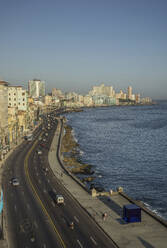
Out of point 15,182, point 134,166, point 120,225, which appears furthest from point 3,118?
point 120,225

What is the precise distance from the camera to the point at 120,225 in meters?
36.2

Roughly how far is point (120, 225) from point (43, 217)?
11.0 m

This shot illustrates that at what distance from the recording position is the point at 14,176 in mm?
59562

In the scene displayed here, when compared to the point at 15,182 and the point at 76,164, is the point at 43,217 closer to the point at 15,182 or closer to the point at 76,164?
the point at 15,182

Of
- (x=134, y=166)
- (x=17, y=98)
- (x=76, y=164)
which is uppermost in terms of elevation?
(x=17, y=98)

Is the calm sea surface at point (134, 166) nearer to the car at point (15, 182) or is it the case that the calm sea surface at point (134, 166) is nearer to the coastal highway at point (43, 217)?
the coastal highway at point (43, 217)

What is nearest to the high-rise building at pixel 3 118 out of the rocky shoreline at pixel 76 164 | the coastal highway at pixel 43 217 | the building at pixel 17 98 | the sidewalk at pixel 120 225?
the rocky shoreline at pixel 76 164

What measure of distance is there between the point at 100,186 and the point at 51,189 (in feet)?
59.4

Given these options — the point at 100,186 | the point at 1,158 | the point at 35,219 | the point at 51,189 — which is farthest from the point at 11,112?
the point at 35,219

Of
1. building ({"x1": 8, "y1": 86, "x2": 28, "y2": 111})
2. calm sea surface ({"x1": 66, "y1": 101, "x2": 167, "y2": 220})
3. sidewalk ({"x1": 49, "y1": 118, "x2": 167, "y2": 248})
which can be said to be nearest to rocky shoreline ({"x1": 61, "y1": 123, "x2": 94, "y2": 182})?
calm sea surface ({"x1": 66, "y1": 101, "x2": 167, "y2": 220})

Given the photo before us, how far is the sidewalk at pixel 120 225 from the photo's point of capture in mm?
31942

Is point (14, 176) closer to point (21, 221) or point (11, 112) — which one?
point (21, 221)

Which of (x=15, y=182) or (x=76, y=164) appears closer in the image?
(x=15, y=182)

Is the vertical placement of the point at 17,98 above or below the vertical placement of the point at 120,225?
above
